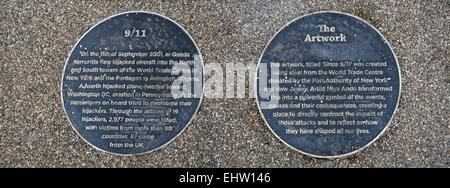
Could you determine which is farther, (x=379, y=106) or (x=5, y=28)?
(x=5, y=28)

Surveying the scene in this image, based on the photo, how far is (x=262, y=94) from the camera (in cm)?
250

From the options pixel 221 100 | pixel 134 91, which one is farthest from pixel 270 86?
pixel 134 91

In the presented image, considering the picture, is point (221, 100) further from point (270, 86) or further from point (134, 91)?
point (134, 91)

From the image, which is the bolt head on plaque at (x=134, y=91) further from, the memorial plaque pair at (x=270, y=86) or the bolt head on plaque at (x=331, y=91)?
the bolt head on plaque at (x=331, y=91)

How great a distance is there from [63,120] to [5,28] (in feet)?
2.05

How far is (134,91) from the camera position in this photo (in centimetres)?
251

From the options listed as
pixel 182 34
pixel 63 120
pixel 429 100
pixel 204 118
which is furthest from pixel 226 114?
pixel 429 100

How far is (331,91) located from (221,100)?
0.59m

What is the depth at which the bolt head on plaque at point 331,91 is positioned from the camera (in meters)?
2.46

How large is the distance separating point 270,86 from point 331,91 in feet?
1.06

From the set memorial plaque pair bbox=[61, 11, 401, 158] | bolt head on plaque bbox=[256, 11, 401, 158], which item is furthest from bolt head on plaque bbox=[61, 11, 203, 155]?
bolt head on plaque bbox=[256, 11, 401, 158]

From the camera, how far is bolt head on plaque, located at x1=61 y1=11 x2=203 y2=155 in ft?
8.20

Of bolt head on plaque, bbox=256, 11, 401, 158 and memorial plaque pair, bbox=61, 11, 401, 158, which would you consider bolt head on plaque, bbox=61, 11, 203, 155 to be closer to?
memorial plaque pair, bbox=61, 11, 401, 158

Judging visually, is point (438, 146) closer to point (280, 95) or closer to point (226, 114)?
point (280, 95)
